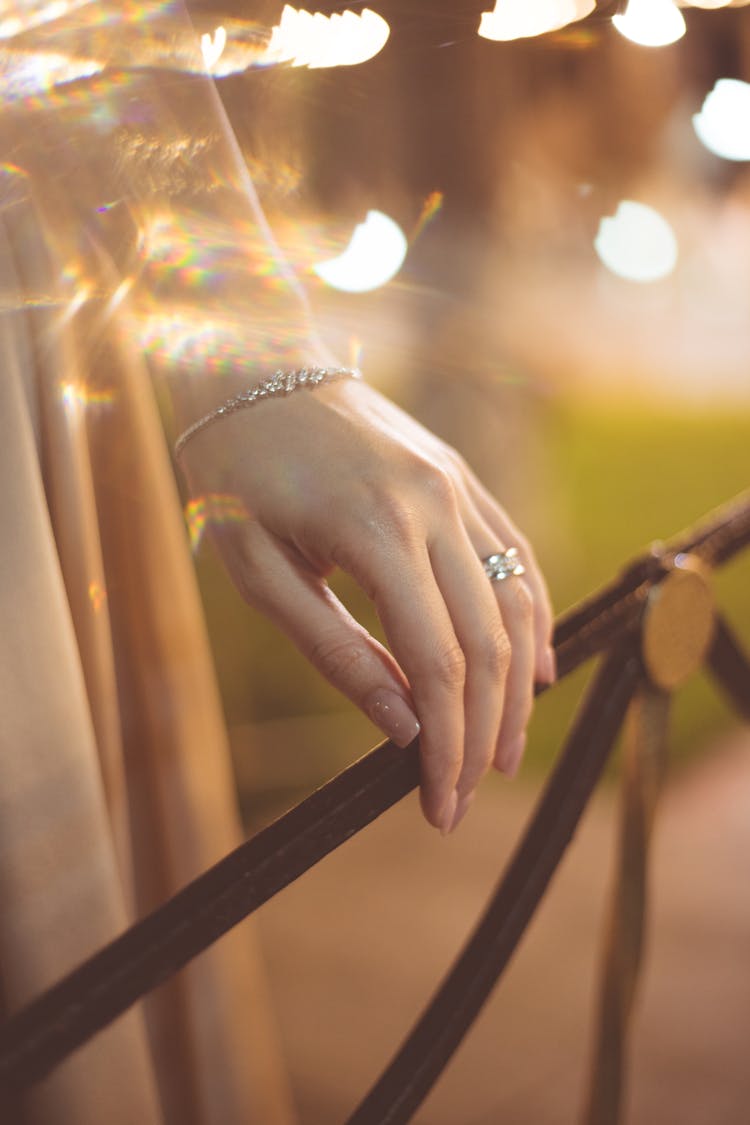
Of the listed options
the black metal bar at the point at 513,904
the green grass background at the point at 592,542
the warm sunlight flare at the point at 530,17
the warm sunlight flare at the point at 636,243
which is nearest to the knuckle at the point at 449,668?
the black metal bar at the point at 513,904

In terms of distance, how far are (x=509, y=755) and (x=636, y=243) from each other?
3.82 metres

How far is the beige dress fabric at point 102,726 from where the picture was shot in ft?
1.54

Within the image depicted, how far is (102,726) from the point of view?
1.90ft

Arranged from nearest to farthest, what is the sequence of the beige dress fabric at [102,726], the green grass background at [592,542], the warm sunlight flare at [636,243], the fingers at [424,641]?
the fingers at [424,641] → the beige dress fabric at [102,726] → the green grass background at [592,542] → the warm sunlight flare at [636,243]

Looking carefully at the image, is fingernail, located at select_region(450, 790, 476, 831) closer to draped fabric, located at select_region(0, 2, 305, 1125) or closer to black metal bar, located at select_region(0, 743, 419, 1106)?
black metal bar, located at select_region(0, 743, 419, 1106)

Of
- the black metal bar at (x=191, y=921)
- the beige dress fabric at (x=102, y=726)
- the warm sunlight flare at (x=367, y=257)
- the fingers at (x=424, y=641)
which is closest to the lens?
the black metal bar at (x=191, y=921)

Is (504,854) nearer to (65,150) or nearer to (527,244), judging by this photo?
(65,150)

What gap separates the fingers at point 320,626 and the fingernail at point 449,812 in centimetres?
4

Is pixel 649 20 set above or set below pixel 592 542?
above

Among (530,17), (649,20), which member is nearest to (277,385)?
(530,17)

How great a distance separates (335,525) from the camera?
0.36 meters

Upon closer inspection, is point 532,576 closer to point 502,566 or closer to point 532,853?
point 502,566

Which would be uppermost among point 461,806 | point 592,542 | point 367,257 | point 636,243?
point 636,243

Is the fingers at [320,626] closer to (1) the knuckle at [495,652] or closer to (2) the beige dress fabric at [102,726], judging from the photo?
(1) the knuckle at [495,652]
